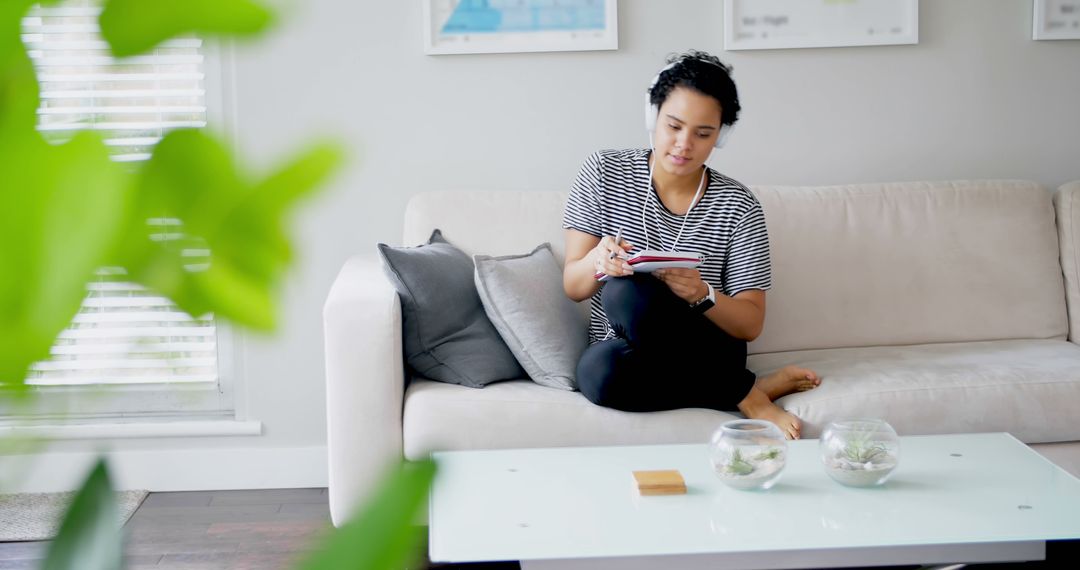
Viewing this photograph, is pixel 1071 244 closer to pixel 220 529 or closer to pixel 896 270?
pixel 896 270

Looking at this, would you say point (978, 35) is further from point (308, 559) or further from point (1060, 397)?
point (308, 559)

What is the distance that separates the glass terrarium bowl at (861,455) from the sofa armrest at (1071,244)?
125cm

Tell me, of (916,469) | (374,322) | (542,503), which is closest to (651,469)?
(542,503)

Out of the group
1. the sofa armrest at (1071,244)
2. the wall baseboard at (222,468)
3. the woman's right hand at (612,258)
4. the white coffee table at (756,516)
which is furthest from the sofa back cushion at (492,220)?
the sofa armrest at (1071,244)

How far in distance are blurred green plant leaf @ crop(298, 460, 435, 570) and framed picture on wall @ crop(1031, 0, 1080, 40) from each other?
332cm

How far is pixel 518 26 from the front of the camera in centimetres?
297

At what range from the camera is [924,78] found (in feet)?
10.1

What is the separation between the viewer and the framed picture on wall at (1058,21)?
10.0ft

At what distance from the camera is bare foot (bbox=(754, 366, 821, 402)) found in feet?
7.96

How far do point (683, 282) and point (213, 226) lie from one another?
2263 mm

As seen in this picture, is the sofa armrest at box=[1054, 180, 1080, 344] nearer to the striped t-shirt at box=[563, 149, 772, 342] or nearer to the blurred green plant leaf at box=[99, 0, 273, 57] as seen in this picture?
the striped t-shirt at box=[563, 149, 772, 342]

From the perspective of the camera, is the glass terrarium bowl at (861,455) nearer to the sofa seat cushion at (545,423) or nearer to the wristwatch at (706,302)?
the sofa seat cushion at (545,423)

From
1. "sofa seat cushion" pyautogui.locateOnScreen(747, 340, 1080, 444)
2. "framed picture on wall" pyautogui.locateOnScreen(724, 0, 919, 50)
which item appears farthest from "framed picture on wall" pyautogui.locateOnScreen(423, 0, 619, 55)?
"sofa seat cushion" pyautogui.locateOnScreen(747, 340, 1080, 444)

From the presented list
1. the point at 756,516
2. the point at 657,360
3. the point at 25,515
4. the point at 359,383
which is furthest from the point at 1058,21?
the point at 25,515
